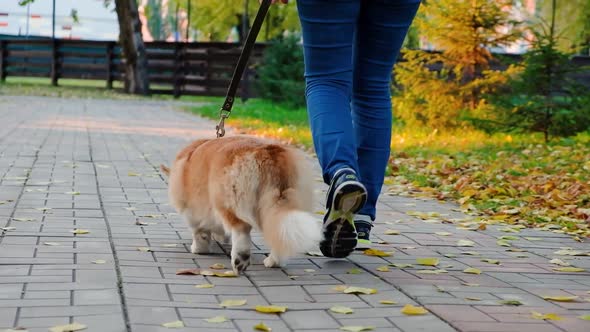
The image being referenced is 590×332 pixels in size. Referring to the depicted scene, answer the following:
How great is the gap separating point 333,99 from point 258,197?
667 mm

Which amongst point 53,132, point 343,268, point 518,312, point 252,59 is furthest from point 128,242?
point 252,59

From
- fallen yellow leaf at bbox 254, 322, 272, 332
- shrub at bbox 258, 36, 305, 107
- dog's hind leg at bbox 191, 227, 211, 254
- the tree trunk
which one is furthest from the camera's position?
the tree trunk

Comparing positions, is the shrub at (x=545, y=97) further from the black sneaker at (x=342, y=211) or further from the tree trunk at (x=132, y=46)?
the tree trunk at (x=132, y=46)

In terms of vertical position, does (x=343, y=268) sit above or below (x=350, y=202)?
below

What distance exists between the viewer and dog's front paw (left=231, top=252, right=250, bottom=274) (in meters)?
4.20

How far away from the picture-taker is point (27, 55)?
109 feet

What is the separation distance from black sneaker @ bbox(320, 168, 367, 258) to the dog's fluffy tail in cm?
27

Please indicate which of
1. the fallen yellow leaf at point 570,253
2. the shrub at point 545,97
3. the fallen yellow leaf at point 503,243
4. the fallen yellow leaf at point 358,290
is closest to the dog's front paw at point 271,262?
the fallen yellow leaf at point 358,290

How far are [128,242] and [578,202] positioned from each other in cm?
385

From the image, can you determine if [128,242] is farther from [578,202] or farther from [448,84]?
[448,84]

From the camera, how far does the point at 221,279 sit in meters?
4.14

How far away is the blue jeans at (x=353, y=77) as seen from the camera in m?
4.46

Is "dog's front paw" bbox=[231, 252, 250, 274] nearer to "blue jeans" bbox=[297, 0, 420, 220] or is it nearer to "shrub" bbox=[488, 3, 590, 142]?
"blue jeans" bbox=[297, 0, 420, 220]

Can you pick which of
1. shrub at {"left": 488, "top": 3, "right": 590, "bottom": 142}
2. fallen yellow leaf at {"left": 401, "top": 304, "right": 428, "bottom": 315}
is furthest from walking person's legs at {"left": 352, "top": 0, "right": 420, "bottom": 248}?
shrub at {"left": 488, "top": 3, "right": 590, "bottom": 142}
